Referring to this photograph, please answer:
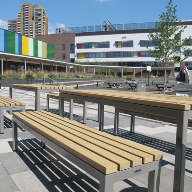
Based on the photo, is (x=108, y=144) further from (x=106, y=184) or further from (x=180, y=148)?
(x=180, y=148)

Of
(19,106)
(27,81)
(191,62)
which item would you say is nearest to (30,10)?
(191,62)

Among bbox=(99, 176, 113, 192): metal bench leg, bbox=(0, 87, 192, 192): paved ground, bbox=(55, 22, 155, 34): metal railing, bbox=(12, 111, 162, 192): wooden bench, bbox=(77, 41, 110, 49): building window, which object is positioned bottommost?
bbox=(0, 87, 192, 192): paved ground

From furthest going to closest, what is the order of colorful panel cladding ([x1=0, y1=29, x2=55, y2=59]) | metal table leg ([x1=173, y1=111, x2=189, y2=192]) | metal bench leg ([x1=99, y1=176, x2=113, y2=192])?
colorful panel cladding ([x1=0, y1=29, x2=55, y2=59]) → metal table leg ([x1=173, y1=111, x2=189, y2=192]) → metal bench leg ([x1=99, y1=176, x2=113, y2=192])

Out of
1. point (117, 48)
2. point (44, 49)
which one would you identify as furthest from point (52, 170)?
point (117, 48)

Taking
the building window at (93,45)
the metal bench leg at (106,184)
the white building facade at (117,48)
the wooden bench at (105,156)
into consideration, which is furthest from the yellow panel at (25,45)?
the metal bench leg at (106,184)

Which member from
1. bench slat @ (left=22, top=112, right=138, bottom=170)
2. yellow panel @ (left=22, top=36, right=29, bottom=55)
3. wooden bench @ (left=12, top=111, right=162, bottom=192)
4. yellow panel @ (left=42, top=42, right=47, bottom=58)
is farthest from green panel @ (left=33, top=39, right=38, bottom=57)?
bench slat @ (left=22, top=112, right=138, bottom=170)

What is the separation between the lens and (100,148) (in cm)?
211

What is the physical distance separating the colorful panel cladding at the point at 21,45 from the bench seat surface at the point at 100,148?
3731 centimetres

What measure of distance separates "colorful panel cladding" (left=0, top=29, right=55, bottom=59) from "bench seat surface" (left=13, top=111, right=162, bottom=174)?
1469 inches

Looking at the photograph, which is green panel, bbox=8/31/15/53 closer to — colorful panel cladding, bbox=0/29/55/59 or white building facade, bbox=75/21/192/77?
colorful panel cladding, bbox=0/29/55/59

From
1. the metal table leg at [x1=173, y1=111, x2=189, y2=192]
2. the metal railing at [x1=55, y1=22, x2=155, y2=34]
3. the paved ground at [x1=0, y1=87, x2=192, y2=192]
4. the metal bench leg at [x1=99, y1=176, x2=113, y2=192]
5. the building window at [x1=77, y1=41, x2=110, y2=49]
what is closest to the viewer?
the metal bench leg at [x1=99, y1=176, x2=113, y2=192]

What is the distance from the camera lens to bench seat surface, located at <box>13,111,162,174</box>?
1787 mm

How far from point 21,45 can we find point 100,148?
135 feet

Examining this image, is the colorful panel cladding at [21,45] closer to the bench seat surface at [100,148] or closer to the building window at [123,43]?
the building window at [123,43]
